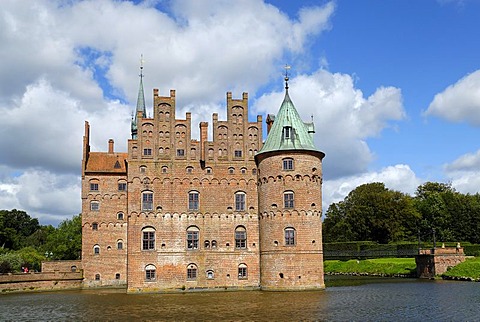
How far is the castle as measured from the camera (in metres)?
41.3

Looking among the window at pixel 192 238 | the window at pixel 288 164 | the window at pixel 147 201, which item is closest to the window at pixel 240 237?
the window at pixel 192 238

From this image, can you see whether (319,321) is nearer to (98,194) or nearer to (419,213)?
(98,194)

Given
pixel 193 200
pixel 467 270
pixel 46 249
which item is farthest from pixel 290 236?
pixel 46 249

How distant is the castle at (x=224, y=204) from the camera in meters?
41.3

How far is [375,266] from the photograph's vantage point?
67.1 meters

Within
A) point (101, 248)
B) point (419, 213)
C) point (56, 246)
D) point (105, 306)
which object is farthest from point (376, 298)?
point (419, 213)

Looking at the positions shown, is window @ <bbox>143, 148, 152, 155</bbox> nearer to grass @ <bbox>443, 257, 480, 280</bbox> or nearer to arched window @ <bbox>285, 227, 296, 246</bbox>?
arched window @ <bbox>285, 227, 296, 246</bbox>

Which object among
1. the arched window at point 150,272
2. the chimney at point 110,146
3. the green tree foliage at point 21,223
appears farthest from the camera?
the green tree foliage at point 21,223

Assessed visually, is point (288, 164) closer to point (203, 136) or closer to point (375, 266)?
point (203, 136)

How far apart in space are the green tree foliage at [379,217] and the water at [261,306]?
45127 millimetres

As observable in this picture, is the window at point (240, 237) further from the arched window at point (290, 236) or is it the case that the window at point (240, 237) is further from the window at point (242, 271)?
the arched window at point (290, 236)

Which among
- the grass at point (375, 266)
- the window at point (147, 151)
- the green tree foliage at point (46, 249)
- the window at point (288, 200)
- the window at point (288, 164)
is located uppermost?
the window at point (147, 151)

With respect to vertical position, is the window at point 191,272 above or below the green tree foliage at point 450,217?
below

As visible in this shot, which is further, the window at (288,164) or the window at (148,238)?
the window at (148,238)
